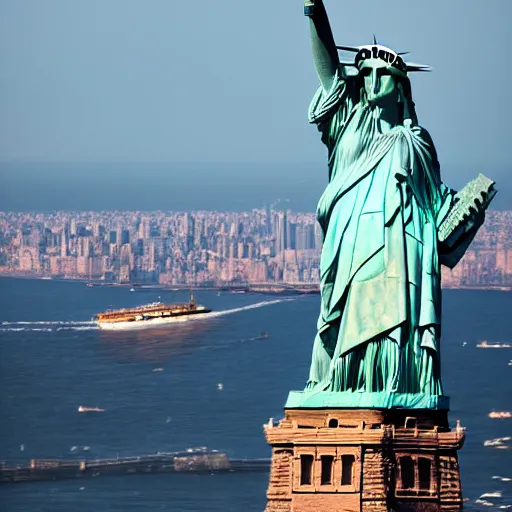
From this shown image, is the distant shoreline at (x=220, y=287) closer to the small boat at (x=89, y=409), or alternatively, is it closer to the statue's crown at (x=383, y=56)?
the small boat at (x=89, y=409)

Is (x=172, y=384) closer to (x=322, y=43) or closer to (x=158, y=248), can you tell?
(x=158, y=248)

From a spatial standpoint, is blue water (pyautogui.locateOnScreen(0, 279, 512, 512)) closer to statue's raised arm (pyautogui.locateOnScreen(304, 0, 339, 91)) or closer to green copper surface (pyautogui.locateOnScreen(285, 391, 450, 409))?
green copper surface (pyautogui.locateOnScreen(285, 391, 450, 409))

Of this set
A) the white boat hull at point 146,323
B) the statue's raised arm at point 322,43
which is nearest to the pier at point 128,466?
the white boat hull at point 146,323

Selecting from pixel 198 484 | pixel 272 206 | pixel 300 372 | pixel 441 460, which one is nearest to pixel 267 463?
pixel 198 484

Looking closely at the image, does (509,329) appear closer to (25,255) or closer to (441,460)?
(25,255)

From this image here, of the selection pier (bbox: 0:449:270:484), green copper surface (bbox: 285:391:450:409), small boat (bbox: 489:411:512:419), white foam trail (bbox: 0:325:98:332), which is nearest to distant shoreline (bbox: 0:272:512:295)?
white foam trail (bbox: 0:325:98:332)

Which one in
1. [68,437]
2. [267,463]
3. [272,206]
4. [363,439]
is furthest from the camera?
[272,206]
